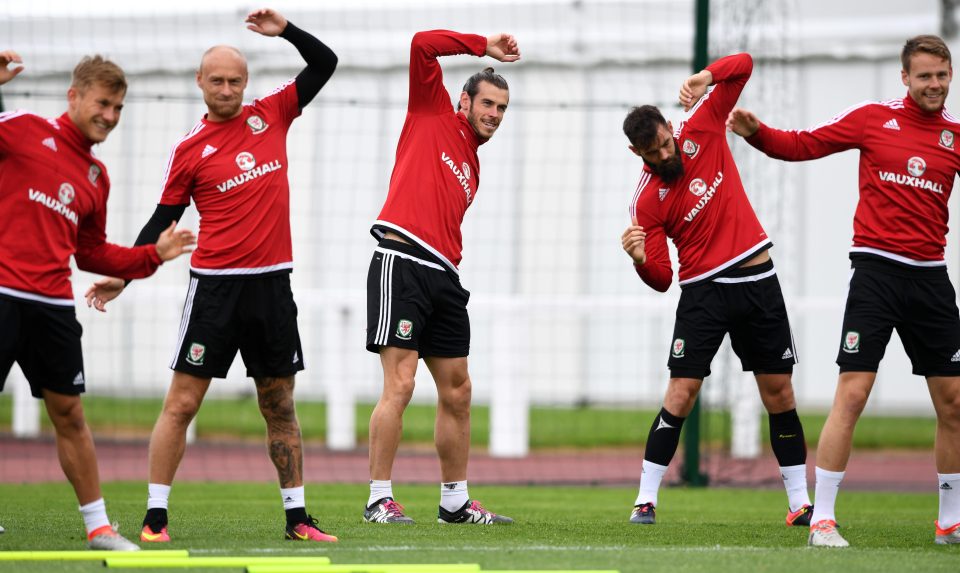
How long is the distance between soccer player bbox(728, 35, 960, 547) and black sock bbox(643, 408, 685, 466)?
134 cm

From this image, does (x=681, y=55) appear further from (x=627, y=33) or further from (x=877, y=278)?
(x=877, y=278)

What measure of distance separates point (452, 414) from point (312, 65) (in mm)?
2169

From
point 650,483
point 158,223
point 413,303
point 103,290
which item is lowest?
point 650,483

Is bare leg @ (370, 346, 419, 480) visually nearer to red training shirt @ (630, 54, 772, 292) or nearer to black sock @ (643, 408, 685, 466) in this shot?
red training shirt @ (630, 54, 772, 292)

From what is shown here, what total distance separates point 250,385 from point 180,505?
10.3 meters

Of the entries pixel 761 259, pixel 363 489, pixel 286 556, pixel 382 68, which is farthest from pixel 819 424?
pixel 286 556

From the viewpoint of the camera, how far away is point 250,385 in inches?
729

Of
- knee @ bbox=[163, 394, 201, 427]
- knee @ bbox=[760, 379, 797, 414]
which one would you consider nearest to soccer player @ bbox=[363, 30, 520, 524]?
knee @ bbox=[163, 394, 201, 427]

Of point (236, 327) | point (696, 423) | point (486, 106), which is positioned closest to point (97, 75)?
point (236, 327)

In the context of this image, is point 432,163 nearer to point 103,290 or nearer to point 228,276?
point 228,276

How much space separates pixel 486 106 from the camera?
7.19 meters

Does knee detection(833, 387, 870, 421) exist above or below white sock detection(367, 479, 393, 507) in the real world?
above

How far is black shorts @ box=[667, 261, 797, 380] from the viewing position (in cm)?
725

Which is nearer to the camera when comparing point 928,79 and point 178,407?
point 178,407
